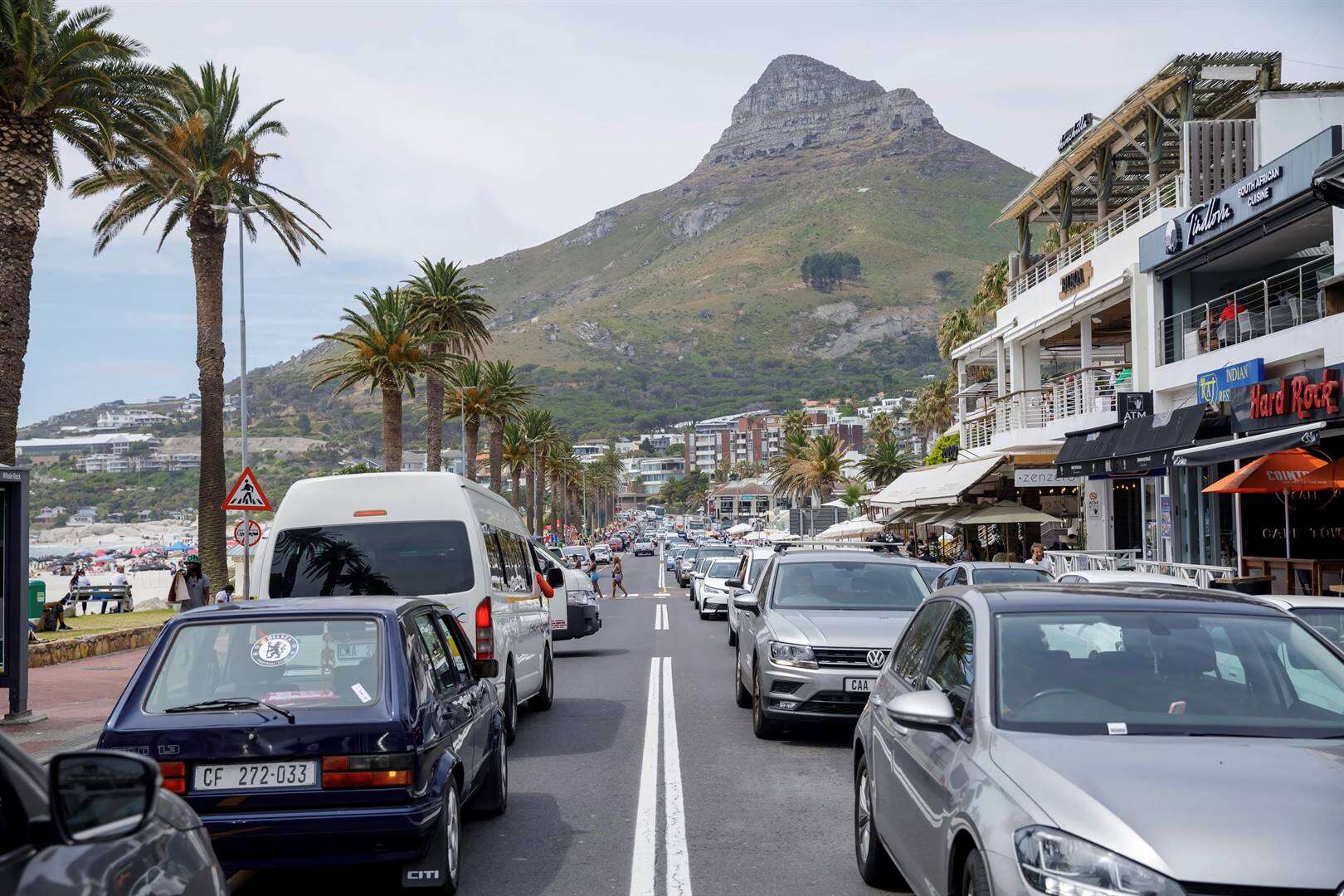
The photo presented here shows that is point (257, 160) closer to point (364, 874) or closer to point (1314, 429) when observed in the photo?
point (1314, 429)

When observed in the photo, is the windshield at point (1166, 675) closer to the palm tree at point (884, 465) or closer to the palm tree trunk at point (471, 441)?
the palm tree trunk at point (471, 441)

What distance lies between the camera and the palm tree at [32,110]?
17.5 m

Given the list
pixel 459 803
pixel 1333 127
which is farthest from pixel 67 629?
pixel 1333 127

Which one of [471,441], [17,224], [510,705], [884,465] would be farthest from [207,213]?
[884,465]

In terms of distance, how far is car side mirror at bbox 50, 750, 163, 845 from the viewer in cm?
272

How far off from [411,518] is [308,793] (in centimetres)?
486

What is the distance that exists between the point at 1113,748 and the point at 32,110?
1731cm

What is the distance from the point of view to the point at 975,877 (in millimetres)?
4355

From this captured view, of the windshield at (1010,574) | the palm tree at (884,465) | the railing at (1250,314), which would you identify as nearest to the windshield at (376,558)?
the windshield at (1010,574)

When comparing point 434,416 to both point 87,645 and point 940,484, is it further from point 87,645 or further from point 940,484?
point 87,645

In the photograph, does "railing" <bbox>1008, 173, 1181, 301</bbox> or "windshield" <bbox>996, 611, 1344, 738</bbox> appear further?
"railing" <bbox>1008, 173, 1181, 301</bbox>

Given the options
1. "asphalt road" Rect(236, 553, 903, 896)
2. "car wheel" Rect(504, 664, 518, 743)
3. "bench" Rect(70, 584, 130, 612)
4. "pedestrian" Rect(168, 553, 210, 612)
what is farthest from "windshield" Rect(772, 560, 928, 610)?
"bench" Rect(70, 584, 130, 612)

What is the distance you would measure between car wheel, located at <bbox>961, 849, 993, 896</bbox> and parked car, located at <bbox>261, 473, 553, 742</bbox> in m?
6.54

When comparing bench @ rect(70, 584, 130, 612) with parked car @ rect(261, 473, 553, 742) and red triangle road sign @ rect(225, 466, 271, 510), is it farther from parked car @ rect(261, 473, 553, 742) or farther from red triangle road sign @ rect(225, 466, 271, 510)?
parked car @ rect(261, 473, 553, 742)
